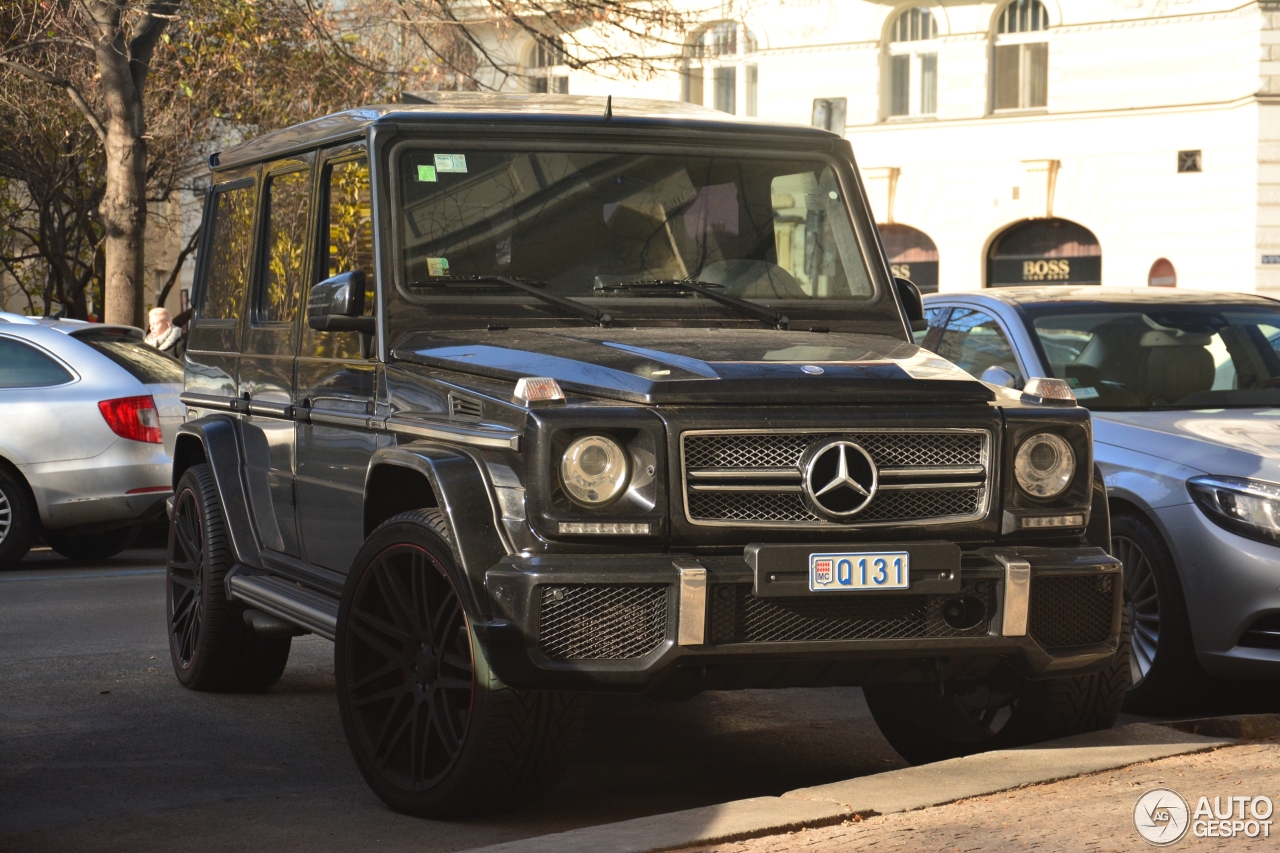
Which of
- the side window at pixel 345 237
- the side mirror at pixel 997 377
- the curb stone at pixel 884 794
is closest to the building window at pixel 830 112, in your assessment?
the side mirror at pixel 997 377

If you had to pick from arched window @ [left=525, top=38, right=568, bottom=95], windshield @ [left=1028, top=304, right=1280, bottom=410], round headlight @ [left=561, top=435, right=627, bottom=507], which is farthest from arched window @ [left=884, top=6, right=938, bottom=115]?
round headlight @ [left=561, top=435, right=627, bottom=507]

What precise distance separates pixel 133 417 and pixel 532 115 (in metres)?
6.68

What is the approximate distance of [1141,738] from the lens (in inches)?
216

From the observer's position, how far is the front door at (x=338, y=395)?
5648mm

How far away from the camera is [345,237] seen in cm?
614

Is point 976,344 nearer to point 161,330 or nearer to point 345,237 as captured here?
point 345,237

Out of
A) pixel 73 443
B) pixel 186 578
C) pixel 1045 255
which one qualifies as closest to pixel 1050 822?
pixel 186 578

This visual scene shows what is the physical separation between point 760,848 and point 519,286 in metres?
2.08

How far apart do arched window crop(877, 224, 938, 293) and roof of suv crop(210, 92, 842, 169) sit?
2409cm

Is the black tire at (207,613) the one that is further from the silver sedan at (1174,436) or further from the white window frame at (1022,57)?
the white window frame at (1022,57)

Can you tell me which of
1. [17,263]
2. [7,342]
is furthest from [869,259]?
[17,263]

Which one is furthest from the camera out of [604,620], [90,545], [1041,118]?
[1041,118]

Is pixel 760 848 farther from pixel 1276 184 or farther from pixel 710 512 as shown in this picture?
pixel 1276 184

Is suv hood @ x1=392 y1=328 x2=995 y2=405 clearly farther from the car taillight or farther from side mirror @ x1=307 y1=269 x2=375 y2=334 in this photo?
the car taillight
